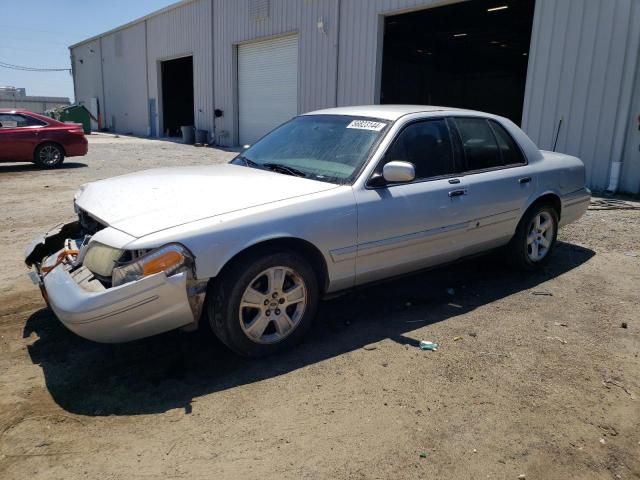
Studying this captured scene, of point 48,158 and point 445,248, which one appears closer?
point 445,248

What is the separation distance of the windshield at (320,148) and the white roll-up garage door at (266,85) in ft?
43.1

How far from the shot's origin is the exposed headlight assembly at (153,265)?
2959 millimetres

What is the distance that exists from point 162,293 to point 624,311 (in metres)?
3.73

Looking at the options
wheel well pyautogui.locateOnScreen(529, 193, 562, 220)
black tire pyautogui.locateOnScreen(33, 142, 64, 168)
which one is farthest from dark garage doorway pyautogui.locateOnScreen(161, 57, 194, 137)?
wheel well pyautogui.locateOnScreen(529, 193, 562, 220)

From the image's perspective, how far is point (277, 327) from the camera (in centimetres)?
353

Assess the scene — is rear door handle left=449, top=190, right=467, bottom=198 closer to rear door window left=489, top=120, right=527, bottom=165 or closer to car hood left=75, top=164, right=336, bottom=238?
rear door window left=489, top=120, right=527, bottom=165

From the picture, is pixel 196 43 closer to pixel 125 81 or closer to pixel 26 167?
pixel 125 81

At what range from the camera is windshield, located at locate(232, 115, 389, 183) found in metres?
3.93

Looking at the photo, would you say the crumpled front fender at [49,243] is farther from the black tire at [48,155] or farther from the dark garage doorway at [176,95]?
the dark garage doorway at [176,95]

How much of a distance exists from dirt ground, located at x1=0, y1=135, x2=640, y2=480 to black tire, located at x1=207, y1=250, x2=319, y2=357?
0.46 feet

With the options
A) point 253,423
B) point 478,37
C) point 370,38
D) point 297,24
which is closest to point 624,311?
point 253,423

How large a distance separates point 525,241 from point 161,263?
358 cm

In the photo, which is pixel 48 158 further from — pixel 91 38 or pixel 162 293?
pixel 91 38

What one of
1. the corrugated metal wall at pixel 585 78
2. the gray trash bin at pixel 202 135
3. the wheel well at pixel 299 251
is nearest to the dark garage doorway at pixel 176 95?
the gray trash bin at pixel 202 135
